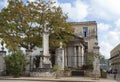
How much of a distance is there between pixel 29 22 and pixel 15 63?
9626mm

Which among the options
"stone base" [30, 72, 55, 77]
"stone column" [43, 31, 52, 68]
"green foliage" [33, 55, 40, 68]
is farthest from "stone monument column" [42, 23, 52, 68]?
"green foliage" [33, 55, 40, 68]

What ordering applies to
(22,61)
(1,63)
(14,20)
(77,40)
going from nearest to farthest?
(22,61), (1,63), (14,20), (77,40)

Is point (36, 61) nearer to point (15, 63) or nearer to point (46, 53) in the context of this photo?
point (46, 53)

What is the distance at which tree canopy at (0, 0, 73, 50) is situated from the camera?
50.9m

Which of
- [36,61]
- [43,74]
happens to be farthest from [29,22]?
[43,74]

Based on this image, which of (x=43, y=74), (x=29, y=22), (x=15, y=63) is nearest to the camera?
(x=15, y=63)

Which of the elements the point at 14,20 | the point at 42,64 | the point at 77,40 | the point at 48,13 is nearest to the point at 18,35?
the point at 14,20

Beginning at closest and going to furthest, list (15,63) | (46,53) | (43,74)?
(15,63) < (43,74) < (46,53)

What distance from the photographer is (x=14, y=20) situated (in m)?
51.3

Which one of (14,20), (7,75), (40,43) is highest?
(14,20)

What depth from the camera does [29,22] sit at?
51375 millimetres

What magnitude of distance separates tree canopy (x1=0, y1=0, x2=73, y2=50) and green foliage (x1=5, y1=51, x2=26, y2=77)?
203 inches

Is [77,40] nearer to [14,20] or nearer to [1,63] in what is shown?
[14,20]

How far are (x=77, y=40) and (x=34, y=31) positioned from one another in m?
11.4
